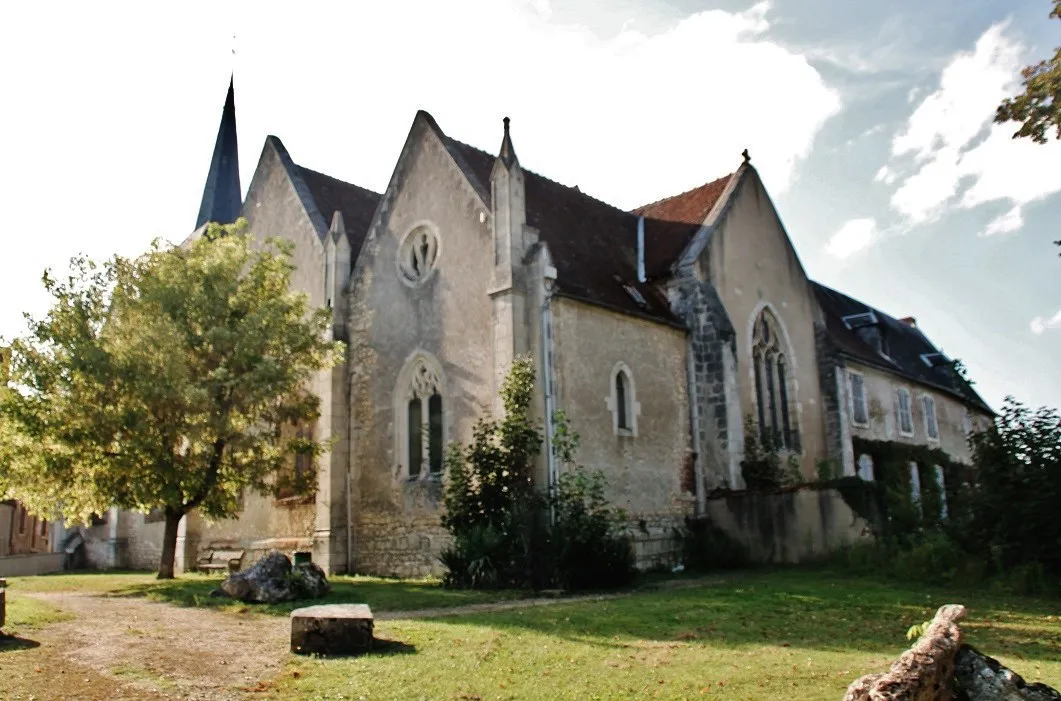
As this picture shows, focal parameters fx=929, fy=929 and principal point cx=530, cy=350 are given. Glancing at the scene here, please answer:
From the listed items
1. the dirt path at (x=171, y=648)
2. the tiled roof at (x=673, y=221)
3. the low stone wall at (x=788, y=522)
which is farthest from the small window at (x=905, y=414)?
the dirt path at (x=171, y=648)

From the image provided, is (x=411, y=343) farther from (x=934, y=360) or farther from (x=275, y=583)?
(x=934, y=360)

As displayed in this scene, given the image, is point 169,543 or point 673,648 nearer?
point 673,648

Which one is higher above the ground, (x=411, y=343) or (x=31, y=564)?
(x=411, y=343)

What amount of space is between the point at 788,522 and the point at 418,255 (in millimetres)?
10242

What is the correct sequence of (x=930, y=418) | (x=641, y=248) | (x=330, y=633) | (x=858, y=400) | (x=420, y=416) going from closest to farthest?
1. (x=330, y=633)
2. (x=420, y=416)
3. (x=641, y=248)
4. (x=858, y=400)
5. (x=930, y=418)

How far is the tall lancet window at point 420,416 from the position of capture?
67.6 feet

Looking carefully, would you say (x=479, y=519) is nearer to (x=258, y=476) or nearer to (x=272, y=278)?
(x=258, y=476)

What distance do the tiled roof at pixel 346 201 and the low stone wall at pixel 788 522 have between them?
11706 millimetres

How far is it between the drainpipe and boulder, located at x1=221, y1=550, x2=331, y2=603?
494 centimetres

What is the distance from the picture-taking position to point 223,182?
38.5 meters

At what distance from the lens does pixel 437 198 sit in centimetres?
2145

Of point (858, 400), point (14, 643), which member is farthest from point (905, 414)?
point (14, 643)

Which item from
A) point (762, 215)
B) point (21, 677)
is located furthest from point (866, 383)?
point (21, 677)

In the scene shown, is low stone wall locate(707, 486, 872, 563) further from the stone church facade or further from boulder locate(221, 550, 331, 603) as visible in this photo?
boulder locate(221, 550, 331, 603)
